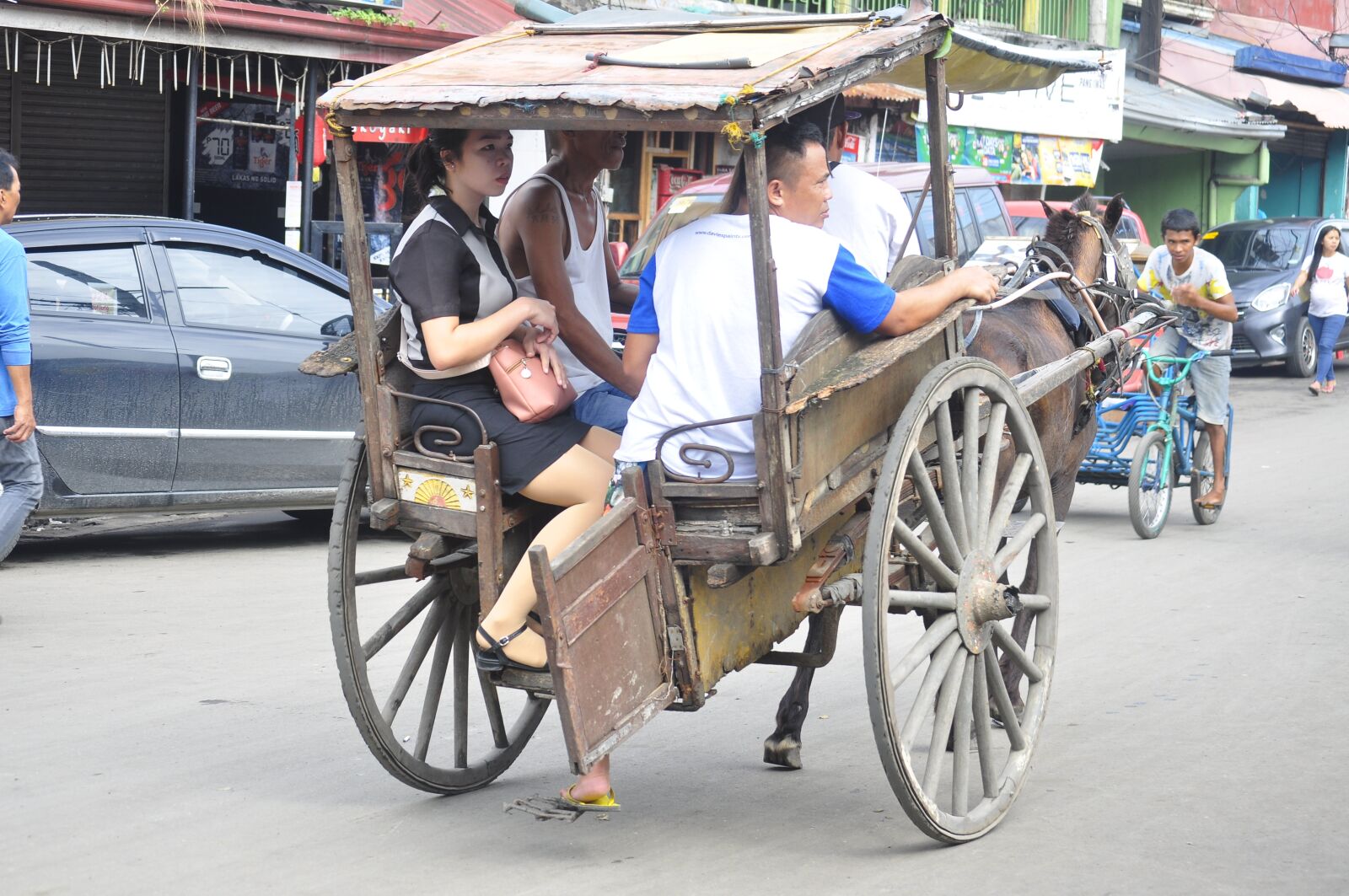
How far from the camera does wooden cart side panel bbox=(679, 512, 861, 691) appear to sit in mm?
3922

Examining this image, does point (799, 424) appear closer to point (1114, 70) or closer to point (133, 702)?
point (133, 702)

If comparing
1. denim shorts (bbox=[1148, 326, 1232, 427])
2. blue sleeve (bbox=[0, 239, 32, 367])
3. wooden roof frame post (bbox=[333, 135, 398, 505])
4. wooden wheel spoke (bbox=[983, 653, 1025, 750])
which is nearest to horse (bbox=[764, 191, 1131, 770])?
wooden wheel spoke (bbox=[983, 653, 1025, 750])

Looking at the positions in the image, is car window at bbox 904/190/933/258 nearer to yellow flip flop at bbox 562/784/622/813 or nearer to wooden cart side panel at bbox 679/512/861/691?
wooden cart side panel at bbox 679/512/861/691

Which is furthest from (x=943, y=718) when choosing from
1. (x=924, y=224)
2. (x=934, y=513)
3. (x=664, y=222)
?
(x=924, y=224)

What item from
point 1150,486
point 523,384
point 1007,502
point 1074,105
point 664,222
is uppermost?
point 1074,105

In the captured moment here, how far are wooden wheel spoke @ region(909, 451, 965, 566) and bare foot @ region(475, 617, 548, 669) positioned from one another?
3.49 ft

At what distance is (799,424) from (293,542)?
5.55 m

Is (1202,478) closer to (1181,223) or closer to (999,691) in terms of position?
(1181,223)

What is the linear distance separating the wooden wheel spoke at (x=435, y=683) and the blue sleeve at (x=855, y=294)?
160 cm

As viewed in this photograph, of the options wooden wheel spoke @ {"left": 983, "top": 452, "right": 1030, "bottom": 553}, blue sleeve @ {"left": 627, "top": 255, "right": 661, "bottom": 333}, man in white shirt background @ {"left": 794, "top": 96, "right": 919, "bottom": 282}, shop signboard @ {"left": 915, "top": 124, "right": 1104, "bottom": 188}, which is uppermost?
shop signboard @ {"left": 915, "top": 124, "right": 1104, "bottom": 188}

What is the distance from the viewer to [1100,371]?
5.96 metres

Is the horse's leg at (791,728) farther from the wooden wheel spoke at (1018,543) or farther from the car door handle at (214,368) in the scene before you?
the car door handle at (214,368)

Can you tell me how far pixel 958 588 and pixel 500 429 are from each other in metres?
1.31

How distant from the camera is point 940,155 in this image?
422 cm
